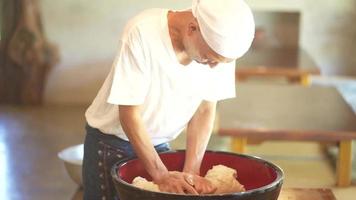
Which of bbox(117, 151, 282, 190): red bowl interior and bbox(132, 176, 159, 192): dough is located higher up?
bbox(132, 176, 159, 192): dough

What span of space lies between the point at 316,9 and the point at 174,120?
4.12m

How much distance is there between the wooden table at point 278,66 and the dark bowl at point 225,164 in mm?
2828

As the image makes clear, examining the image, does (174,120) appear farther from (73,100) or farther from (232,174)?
(73,100)

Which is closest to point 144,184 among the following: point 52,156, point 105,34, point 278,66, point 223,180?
point 223,180

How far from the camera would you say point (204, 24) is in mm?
1451

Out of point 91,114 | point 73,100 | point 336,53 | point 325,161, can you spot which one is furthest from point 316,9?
point 91,114

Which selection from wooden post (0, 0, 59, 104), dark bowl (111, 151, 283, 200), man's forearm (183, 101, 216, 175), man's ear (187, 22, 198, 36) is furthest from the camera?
wooden post (0, 0, 59, 104)

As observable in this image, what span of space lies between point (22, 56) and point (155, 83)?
13.7ft

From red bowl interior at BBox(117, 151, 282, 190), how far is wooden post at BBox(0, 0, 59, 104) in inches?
157

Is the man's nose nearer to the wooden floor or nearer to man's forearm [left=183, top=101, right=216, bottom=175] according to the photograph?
man's forearm [left=183, top=101, right=216, bottom=175]

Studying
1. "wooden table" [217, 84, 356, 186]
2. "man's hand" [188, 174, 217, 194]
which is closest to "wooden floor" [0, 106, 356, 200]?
"wooden table" [217, 84, 356, 186]

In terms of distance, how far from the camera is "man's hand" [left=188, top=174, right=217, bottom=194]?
5.16 ft

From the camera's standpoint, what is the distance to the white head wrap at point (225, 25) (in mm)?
1431

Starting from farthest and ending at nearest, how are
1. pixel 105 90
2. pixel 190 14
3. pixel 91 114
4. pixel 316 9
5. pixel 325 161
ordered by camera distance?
1. pixel 316 9
2. pixel 325 161
3. pixel 91 114
4. pixel 105 90
5. pixel 190 14
